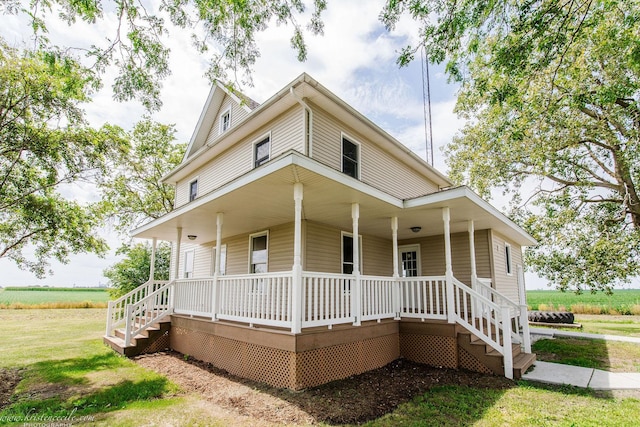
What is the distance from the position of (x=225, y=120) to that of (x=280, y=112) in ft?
14.7

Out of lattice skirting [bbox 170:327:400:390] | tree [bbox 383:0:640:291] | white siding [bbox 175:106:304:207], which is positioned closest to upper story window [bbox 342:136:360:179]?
white siding [bbox 175:106:304:207]

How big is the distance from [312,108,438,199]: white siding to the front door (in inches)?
78.5

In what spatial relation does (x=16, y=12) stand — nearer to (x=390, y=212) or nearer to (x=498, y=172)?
(x=390, y=212)

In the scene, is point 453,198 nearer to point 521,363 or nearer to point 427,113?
point 521,363

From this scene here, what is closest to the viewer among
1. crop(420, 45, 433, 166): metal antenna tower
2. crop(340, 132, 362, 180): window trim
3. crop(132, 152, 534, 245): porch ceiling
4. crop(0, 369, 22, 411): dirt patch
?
crop(0, 369, 22, 411): dirt patch

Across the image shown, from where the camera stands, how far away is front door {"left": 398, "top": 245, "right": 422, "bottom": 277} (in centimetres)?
1179

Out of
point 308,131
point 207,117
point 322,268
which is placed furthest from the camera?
point 207,117

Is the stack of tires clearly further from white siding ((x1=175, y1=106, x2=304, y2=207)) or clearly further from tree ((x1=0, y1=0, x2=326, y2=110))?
tree ((x1=0, y1=0, x2=326, y2=110))

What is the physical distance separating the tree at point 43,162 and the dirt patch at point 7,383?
7.21 m

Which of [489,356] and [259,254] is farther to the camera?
[259,254]

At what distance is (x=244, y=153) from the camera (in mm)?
10570

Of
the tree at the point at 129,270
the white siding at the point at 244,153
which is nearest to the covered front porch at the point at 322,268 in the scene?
the white siding at the point at 244,153

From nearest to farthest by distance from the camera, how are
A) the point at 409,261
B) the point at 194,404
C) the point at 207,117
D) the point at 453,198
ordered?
the point at 194,404 < the point at 453,198 < the point at 409,261 < the point at 207,117

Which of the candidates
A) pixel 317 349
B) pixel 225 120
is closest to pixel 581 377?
pixel 317 349
